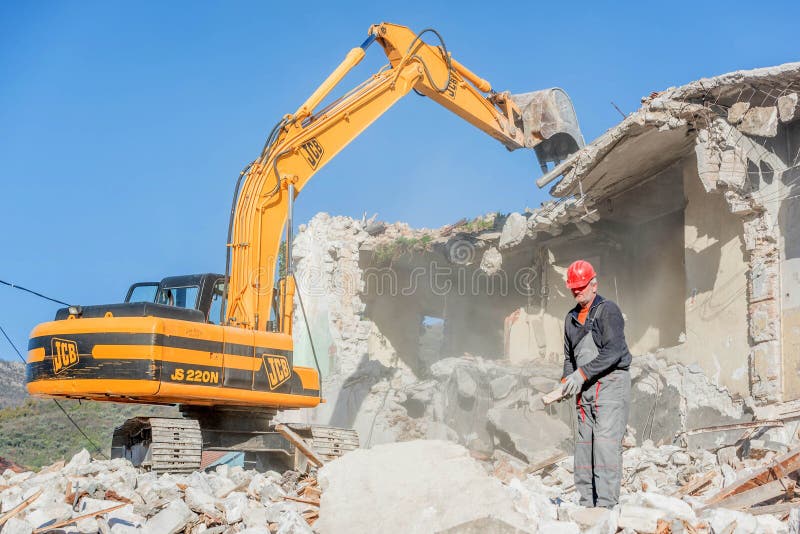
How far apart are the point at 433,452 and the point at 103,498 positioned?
202 centimetres

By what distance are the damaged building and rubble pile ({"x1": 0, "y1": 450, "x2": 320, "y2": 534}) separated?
5.36 metres

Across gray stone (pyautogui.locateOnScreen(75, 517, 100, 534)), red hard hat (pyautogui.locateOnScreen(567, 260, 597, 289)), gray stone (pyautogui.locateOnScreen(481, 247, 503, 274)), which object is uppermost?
gray stone (pyautogui.locateOnScreen(481, 247, 503, 274))

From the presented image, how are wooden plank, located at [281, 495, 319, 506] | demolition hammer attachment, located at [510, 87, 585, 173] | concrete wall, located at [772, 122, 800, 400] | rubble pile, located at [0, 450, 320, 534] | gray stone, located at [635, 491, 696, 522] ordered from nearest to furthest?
1. gray stone, located at [635, 491, 696, 522]
2. rubble pile, located at [0, 450, 320, 534]
3. wooden plank, located at [281, 495, 319, 506]
4. concrete wall, located at [772, 122, 800, 400]
5. demolition hammer attachment, located at [510, 87, 585, 173]

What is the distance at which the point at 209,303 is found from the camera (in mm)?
7562

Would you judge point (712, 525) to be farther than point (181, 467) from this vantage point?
No

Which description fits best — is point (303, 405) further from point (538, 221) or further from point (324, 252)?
point (324, 252)

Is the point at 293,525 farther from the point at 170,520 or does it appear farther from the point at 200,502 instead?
the point at 200,502

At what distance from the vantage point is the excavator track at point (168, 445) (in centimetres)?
623

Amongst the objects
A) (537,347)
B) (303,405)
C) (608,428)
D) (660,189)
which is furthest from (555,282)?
(608,428)

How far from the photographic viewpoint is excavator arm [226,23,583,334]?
7.52m

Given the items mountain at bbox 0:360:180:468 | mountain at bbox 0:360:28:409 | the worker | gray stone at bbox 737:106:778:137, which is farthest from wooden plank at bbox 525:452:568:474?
mountain at bbox 0:360:28:409

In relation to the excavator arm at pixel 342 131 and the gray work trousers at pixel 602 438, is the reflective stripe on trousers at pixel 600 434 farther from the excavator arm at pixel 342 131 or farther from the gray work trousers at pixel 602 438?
the excavator arm at pixel 342 131

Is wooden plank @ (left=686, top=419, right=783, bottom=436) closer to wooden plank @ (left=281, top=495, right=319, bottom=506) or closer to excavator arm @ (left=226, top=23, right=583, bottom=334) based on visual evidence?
excavator arm @ (left=226, top=23, right=583, bottom=334)

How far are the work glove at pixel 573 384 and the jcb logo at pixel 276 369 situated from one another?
135 inches
